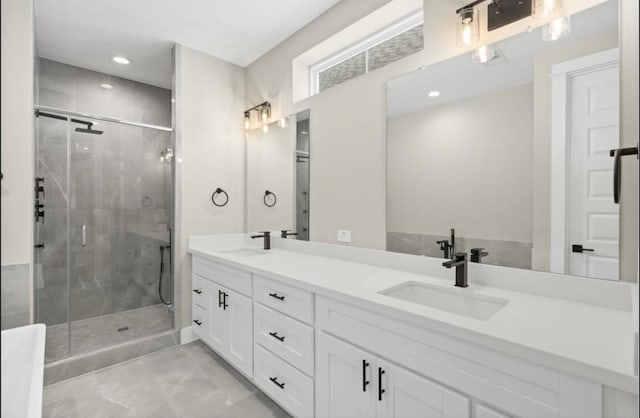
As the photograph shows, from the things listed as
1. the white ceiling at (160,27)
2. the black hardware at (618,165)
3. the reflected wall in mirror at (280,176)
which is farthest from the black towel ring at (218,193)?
the black hardware at (618,165)

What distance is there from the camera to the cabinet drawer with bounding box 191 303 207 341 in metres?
2.63

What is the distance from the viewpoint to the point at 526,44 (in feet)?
4.86

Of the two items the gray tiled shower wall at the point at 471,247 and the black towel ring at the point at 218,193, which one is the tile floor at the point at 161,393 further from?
the black towel ring at the point at 218,193

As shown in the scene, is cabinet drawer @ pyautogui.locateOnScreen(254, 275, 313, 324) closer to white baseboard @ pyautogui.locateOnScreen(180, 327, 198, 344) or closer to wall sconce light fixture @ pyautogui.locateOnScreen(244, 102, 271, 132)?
white baseboard @ pyautogui.locateOnScreen(180, 327, 198, 344)

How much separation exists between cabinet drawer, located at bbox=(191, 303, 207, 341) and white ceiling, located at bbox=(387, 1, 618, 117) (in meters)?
2.15

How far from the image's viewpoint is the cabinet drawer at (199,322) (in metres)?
2.63

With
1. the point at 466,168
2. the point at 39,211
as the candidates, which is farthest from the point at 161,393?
the point at 466,168

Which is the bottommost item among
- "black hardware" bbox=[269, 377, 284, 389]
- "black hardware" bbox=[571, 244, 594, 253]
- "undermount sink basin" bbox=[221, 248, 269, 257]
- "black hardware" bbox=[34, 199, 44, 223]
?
"black hardware" bbox=[269, 377, 284, 389]

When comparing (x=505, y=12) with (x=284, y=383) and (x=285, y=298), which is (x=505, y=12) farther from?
(x=284, y=383)

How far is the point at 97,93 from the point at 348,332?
3569 millimetres

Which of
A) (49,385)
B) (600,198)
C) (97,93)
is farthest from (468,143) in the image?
(97,93)

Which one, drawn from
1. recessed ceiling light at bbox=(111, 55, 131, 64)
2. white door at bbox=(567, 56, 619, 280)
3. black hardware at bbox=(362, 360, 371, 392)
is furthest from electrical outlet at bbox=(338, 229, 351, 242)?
recessed ceiling light at bbox=(111, 55, 131, 64)

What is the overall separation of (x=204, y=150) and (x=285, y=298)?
1855 mm

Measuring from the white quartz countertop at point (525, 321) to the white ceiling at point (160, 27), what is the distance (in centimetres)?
193
